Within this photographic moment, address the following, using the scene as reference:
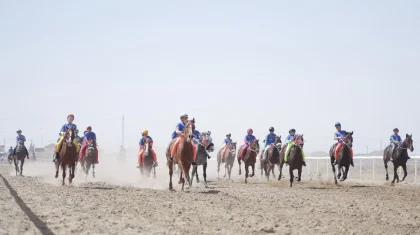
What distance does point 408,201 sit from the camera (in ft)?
61.0

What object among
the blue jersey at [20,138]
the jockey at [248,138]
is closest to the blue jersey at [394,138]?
the jockey at [248,138]

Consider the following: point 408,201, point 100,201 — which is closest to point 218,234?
point 100,201

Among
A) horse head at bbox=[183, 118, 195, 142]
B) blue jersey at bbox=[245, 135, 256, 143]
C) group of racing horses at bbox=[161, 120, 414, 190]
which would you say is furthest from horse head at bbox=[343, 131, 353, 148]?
horse head at bbox=[183, 118, 195, 142]

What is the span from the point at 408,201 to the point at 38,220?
10.7 metres

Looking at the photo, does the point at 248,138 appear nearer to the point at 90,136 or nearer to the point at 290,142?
the point at 290,142

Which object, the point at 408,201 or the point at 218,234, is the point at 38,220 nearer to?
the point at 218,234

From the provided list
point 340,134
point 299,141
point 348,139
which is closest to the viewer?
point 299,141

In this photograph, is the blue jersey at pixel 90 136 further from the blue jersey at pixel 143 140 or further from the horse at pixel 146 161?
the horse at pixel 146 161

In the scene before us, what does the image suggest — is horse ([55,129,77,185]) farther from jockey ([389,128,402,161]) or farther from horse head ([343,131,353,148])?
jockey ([389,128,402,161])

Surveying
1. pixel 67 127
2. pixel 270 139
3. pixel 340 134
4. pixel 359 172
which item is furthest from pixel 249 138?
pixel 359 172

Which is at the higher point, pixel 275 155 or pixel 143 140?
pixel 143 140

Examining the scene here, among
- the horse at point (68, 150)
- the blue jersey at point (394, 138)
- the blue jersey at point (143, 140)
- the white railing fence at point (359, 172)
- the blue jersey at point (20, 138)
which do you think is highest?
the blue jersey at point (20, 138)

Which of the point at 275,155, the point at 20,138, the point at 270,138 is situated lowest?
the point at 275,155

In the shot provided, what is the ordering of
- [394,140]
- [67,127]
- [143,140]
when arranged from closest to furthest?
[67,127] → [394,140] → [143,140]
